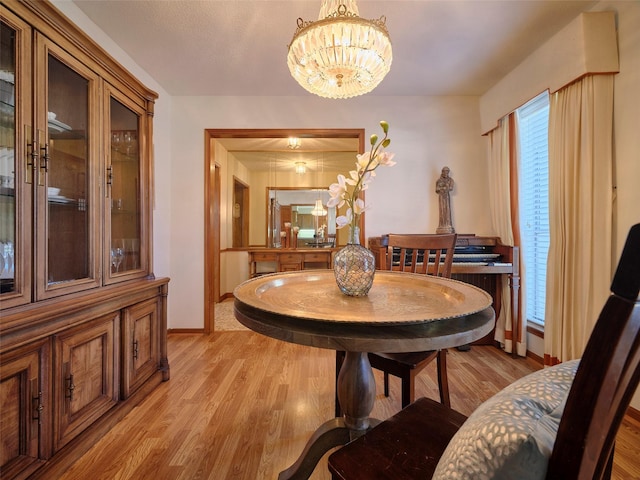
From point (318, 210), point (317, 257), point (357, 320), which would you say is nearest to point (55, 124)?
Result: point (357, 320)

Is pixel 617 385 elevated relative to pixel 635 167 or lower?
lower

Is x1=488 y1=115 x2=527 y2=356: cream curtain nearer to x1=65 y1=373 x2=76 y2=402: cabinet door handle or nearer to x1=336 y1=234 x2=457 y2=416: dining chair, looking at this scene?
x1=336 y1=234 x2=457 y2=416: dining chair

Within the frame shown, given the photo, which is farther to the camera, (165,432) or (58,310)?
(165,432)

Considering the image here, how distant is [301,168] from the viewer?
495 cm

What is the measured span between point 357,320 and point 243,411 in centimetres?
136

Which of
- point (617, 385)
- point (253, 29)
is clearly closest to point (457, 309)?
point (617, 385)

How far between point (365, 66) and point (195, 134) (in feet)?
7.35

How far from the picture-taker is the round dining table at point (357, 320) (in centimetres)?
74

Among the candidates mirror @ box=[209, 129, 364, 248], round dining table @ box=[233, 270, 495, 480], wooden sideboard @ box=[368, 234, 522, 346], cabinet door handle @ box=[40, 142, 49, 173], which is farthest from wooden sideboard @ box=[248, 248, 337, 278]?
cabinet door handle @ box=[40, 142, 49, 173]

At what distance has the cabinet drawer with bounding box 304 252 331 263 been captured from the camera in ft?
15.2

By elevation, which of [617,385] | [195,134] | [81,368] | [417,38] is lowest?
[81,368]

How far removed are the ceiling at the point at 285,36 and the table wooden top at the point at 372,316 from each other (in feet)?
6.05

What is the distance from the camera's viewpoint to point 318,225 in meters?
5.07

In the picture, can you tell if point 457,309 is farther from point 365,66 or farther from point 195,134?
point 195,134
